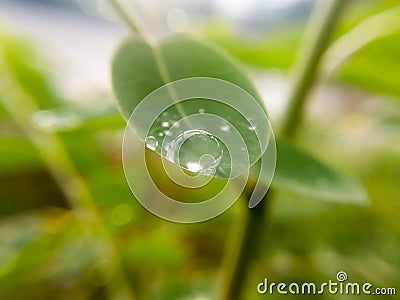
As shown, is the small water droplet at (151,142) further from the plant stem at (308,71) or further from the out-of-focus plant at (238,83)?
the plant stem at (308,71)

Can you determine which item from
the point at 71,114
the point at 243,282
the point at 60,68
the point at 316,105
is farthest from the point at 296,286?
the point at 316,105

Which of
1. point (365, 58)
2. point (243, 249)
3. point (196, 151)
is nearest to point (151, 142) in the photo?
point (196, 151)

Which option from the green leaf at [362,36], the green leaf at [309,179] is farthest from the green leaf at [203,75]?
the green leaf at [362,36]

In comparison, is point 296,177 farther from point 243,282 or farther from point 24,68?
point 24,68

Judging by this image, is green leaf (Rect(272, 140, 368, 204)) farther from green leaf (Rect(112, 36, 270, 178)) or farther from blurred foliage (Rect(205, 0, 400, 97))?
blurred foliage (Rect(205, 0, 400, 97))

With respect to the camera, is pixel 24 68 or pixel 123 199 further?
pixel 24 68

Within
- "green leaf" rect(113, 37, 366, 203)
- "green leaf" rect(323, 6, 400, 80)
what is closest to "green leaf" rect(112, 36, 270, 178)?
"green leaf" rect(113, 37, 366, 203)
